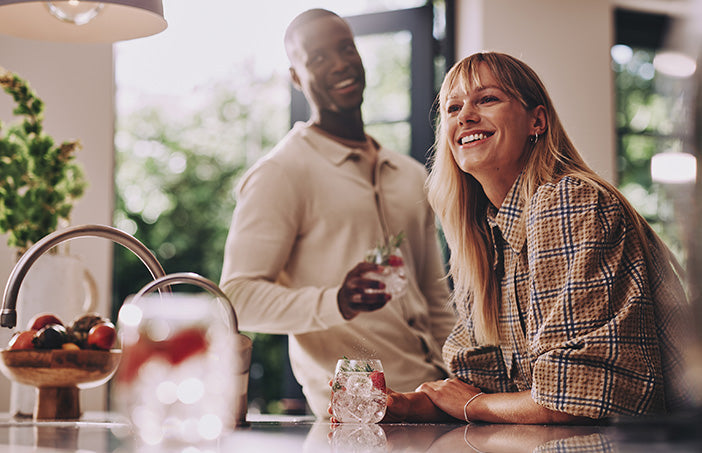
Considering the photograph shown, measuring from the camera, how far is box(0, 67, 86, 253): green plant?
6.59 ft

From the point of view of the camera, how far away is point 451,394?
153 centimetres

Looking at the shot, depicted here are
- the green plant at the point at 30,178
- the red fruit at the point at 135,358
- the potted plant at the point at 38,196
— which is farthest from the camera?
the green plant at the point at 30,178

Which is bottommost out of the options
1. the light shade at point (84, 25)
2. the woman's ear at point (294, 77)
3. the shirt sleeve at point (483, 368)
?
the shirt sleeve at point (483, 368)

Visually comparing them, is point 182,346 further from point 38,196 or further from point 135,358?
point 38,196

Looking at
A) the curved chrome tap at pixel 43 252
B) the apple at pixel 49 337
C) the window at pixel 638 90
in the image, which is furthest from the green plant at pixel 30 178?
the window at pixel 638 90

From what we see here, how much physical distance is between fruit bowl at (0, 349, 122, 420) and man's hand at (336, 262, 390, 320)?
2.13ft

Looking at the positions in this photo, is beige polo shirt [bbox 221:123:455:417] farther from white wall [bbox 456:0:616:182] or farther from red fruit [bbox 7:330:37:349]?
white wall [bbox 456:0:616:182]

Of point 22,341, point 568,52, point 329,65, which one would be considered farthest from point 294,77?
point 22,341

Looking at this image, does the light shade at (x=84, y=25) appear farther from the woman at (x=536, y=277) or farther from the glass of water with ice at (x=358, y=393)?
the glass of water with ice at (x=358, y=393)

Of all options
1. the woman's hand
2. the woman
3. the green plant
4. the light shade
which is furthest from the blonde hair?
the green plant

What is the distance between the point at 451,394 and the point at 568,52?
1791 millimetres

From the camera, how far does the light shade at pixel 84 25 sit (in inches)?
59.8

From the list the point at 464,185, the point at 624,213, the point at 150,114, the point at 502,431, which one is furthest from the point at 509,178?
the point at 150,114

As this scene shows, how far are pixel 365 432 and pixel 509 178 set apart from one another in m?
0.65
